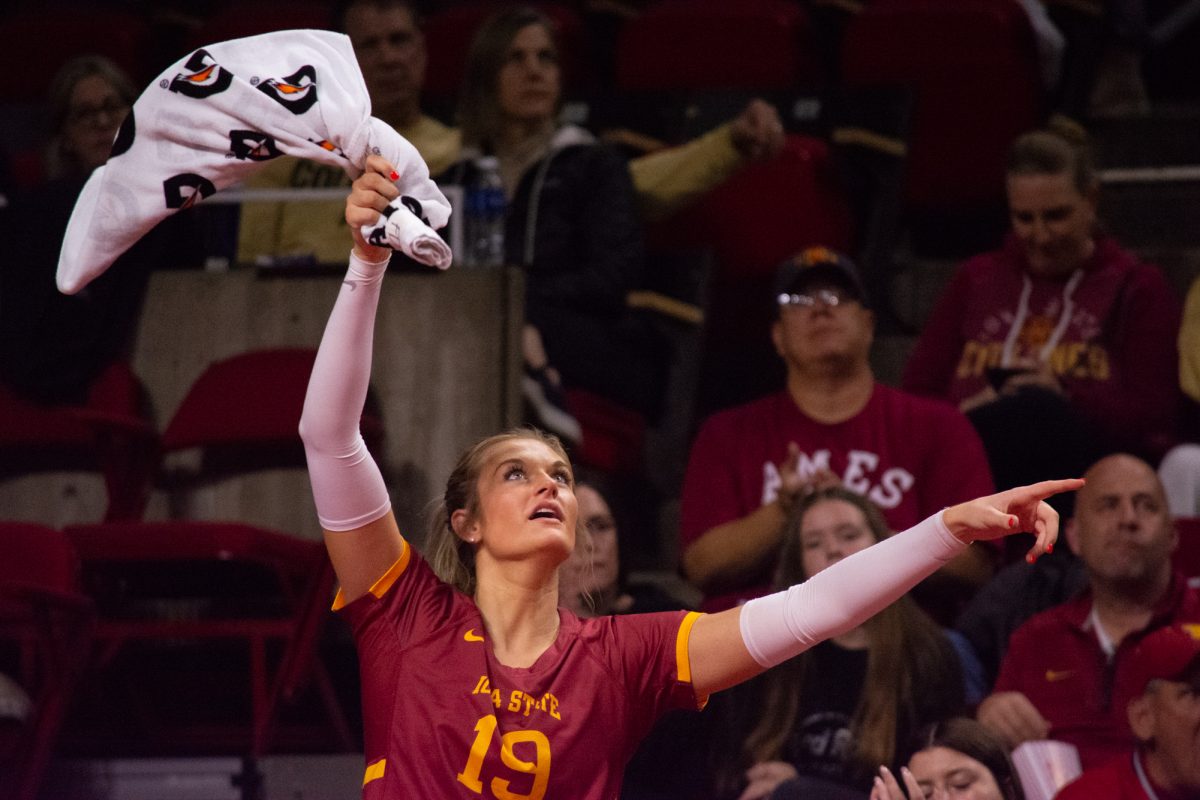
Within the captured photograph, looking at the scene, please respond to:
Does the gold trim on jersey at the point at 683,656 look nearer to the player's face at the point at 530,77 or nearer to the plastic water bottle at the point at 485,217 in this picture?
the plastic water bottle at the point at 485,217

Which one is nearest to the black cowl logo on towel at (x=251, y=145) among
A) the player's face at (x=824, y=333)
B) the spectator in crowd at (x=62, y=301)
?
the player's face at (x=824, y=333)

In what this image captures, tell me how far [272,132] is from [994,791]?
166cm

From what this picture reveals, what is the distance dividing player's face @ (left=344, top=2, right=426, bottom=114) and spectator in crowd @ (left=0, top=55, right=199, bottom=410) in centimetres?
66

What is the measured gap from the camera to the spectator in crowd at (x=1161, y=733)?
3.29 meters

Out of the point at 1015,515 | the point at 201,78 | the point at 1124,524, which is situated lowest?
the point at 1124,524

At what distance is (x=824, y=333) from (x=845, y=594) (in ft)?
5.64

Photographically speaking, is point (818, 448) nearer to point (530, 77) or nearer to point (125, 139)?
point (530, 77)

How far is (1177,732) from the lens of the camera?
332cm

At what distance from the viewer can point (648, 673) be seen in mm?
2678

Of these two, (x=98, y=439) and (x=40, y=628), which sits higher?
(x=98, y=439)

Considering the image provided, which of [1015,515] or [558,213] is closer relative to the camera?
[1015,515]

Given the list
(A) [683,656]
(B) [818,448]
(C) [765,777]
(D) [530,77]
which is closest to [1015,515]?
(A) [683,656]

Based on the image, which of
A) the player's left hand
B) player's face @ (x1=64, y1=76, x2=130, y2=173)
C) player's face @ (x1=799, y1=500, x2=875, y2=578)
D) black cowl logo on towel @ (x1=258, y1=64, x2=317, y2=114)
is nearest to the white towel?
black cowl logo on towel @ (x1=258, y1=64, x2=317, y2=114)

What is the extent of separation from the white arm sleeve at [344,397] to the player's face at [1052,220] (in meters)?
2.37
